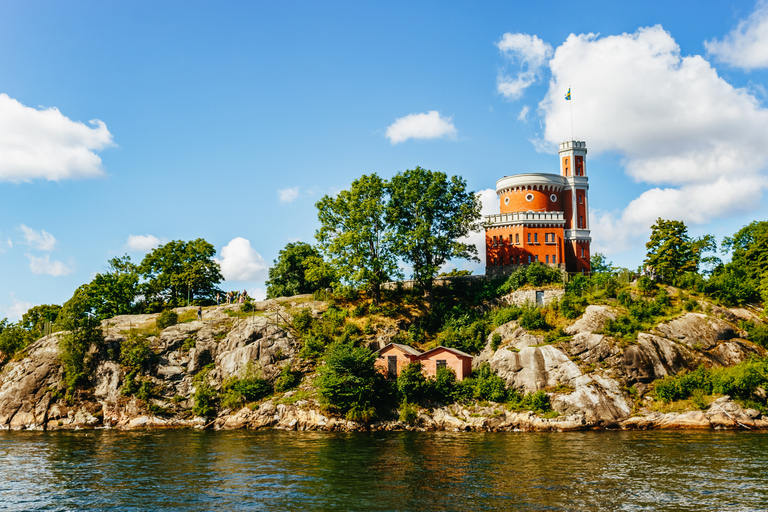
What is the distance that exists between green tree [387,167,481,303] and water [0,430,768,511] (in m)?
27.2

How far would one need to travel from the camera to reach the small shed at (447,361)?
56656mm

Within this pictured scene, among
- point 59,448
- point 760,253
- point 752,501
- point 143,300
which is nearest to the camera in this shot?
point 752,501

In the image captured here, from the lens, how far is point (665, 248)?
2899 inches

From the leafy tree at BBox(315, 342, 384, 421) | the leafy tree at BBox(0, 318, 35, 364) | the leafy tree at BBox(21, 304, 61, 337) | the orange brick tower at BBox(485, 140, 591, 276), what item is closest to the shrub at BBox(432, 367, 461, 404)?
the leafy tree at BBox(315, 342, 384, 421)

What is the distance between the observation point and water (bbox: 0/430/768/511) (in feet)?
87.7

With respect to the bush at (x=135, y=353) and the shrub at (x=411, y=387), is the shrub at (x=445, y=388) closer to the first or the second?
the shrub at (x=411, y=387)

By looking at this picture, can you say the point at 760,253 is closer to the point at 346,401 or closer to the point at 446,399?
the point at 446,399

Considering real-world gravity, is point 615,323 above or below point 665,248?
below

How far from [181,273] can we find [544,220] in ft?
169

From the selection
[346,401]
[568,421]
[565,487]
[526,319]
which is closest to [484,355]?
[526,319]

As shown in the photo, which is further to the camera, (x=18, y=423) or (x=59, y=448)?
(x=18, y=423)

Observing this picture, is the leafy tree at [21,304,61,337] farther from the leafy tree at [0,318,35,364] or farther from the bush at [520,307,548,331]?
the bush at [520,307,548,331]

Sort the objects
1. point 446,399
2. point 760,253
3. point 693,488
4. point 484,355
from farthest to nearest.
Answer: point 760,253 < point 484,355 < point 446,399 < point 693,488

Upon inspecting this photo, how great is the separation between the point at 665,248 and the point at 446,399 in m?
38.6
